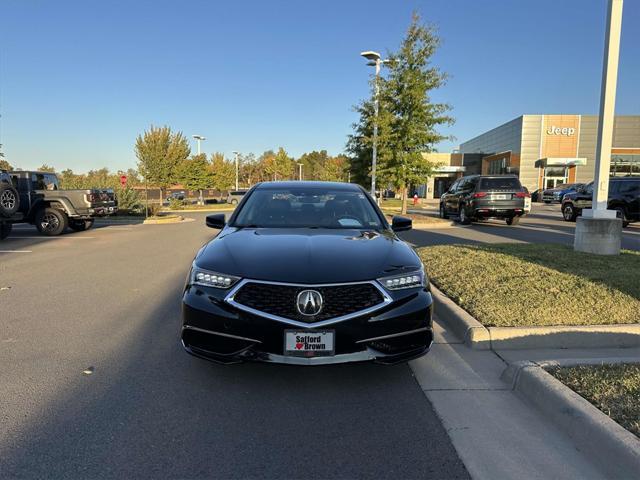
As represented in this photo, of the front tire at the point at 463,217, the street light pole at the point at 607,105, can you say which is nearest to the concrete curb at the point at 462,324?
the street light pole at the point at 607,105

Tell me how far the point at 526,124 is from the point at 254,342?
53.6 metres

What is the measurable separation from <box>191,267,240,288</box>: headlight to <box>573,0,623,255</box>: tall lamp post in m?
7.21

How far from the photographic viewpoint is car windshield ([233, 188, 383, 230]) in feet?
15.2

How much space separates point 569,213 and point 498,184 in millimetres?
4748

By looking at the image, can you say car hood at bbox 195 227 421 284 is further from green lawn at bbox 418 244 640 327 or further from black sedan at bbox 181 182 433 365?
green lawn at bbox 418 244 640 327

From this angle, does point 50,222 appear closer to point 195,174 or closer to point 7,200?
point 7,200

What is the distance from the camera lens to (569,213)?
1952 cm

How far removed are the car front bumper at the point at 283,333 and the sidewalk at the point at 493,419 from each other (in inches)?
18.6

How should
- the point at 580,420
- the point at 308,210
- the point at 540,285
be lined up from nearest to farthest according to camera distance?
the point at 580,420, the point at 308,210, the point at 540,285

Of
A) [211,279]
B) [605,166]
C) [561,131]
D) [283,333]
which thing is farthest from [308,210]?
[561,131]

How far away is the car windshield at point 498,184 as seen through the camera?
17.0 meters

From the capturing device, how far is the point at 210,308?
3219mm

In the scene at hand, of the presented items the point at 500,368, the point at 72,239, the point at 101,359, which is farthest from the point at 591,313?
the point at 72,239

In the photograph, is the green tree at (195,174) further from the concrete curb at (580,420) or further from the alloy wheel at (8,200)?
the concrete curb at (580,420)
